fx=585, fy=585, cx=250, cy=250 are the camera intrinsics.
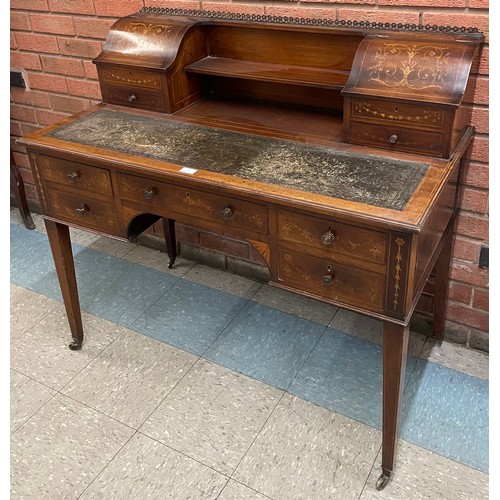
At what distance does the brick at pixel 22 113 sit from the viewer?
8.90 ft

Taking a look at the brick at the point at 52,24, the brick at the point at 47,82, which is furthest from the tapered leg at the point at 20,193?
the brick at the point at 52,24

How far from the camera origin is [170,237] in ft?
8.01

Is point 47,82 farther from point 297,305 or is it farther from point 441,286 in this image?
point 441,286

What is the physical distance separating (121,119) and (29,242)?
4.01 ft

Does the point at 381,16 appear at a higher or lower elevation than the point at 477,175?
higher

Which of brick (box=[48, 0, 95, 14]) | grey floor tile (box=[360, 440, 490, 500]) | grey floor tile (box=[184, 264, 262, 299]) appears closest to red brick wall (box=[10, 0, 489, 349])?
brick (box=[48, 0, 95, 14])

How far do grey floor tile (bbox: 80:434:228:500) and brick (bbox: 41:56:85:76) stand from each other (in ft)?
5.01

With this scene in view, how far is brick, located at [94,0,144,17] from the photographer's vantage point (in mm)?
2084

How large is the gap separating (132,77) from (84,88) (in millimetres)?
718

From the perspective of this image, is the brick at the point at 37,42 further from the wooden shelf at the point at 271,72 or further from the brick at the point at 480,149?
the brick at the point at 480,149

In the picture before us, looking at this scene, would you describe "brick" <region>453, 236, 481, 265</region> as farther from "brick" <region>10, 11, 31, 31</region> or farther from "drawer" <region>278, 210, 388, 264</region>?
"brick" <region>10, 11, 31, 31</region>

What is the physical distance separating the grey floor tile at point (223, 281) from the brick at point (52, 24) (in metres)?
1.08

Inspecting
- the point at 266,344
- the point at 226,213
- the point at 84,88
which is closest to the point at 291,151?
the point at 226,213

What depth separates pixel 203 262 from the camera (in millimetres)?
2529
